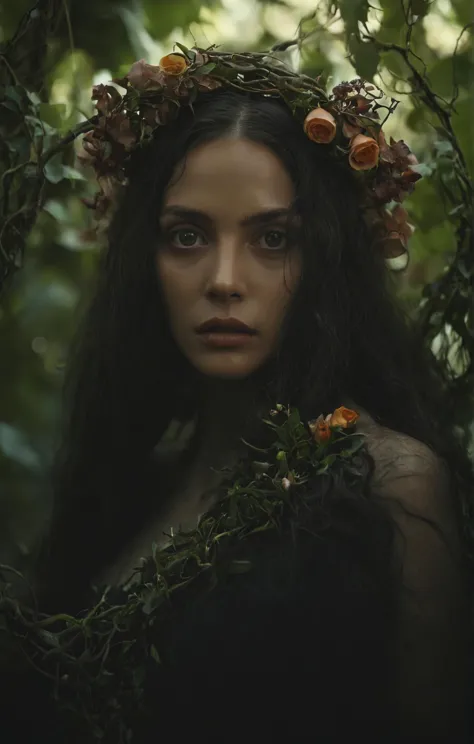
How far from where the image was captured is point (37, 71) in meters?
1.29

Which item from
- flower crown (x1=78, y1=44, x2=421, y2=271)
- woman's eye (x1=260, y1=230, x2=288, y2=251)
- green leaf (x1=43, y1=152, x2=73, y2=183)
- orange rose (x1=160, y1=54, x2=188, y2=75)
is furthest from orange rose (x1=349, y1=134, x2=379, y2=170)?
green leaf (x1=43, y1=152, x2=73, y2=183)

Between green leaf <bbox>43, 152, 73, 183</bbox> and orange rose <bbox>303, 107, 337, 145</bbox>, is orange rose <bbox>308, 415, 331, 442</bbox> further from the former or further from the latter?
green leaf <bbox>43, 152, 73, 183</bbox>

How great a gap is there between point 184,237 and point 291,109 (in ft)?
0.62

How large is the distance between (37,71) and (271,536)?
2.40 feet

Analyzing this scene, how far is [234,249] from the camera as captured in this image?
103 cm

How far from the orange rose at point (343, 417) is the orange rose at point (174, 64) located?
43cm

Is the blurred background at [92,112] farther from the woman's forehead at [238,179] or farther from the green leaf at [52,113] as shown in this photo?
the woman's forehead at [238,179]

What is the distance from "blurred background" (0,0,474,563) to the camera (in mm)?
1174

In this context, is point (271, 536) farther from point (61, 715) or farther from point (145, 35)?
point (145, 35)

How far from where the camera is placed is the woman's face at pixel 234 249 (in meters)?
1.02

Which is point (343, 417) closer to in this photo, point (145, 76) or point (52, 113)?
point (145, 76)

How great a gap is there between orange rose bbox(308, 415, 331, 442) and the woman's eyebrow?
223 mm

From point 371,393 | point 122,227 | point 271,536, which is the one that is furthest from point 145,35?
point 271,536

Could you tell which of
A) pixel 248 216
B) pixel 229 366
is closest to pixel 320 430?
pixel 229 366
